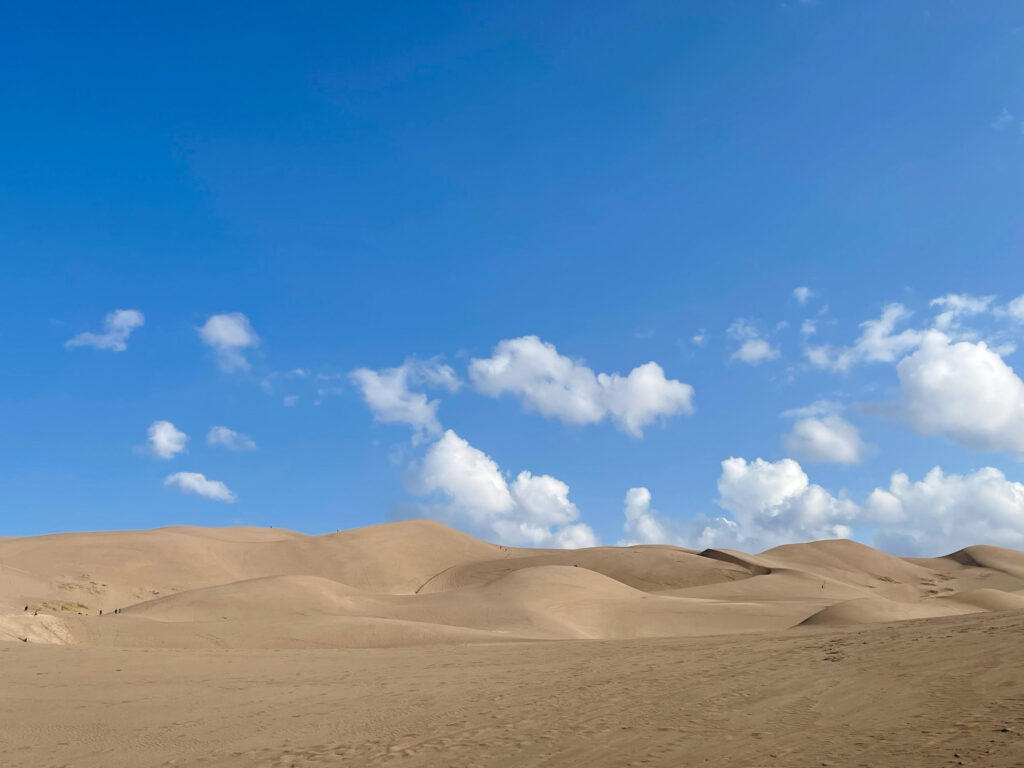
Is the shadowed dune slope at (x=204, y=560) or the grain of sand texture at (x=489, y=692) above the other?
the shadowed dune slope at (x=204, y=560)

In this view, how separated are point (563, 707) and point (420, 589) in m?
60.4

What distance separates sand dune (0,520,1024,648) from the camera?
30172mm

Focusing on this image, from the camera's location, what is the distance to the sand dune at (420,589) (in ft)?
99.0

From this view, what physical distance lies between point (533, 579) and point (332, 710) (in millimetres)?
36007

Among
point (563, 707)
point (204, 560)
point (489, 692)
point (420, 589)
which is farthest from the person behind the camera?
point (420, 589)

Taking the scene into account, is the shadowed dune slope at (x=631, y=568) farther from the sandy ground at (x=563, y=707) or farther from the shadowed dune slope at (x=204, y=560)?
the sandy ground at (x=563, y=707)

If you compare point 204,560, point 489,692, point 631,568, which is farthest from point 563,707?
point 631,568

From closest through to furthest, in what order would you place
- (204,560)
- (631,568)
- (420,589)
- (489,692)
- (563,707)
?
1. (563,707)
2. (489,692)
3. (204,560)
4. (420,589)
5. (631,568)

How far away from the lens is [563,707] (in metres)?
11.7

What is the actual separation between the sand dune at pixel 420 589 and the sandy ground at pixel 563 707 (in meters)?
10.4

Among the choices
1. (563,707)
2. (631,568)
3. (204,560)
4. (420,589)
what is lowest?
(563,707)

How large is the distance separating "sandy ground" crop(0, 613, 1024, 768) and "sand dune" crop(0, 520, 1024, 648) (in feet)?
34.2

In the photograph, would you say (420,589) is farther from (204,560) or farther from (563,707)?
(563,707)

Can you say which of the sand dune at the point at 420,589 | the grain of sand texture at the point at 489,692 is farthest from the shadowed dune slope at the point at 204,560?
the grain of sand texture at the point at 489,692
